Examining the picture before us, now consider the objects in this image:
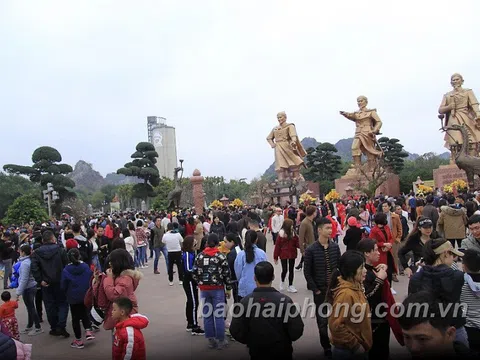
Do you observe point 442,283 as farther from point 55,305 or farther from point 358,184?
point 358,184

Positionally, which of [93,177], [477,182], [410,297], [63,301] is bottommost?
[63,301]

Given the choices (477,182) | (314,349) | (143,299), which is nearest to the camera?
(314,349)

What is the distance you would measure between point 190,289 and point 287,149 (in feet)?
83.7

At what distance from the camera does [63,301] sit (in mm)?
6590

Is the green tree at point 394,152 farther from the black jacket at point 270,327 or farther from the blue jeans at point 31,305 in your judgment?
the black jacket at point 270,327

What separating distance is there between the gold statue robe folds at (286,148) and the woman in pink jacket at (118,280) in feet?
87.0

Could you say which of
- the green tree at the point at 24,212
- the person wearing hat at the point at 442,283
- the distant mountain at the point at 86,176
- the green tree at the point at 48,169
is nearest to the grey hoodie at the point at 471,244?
the person wearing hat at the point at 442,283

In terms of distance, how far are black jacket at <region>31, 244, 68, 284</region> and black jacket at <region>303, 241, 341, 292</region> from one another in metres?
3.80

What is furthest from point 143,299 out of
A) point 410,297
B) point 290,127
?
point 290,127

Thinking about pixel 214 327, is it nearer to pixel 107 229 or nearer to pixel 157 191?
pixel 107 229

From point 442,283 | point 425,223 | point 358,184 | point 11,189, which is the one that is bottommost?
point 442,283

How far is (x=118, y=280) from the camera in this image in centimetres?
468

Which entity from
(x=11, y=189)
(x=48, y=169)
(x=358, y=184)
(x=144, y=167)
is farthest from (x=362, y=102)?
(x=11, y=189)

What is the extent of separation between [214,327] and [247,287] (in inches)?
27.8
